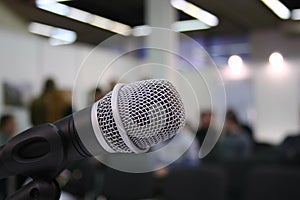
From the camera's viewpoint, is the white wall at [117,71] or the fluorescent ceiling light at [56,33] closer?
the white wall at [117,71]

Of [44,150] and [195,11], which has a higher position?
[195,11]

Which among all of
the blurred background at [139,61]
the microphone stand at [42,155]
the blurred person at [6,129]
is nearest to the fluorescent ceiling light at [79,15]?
the blurred background at [139,61]

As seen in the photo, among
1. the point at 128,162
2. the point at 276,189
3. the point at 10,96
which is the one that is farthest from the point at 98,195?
the point at 128,162

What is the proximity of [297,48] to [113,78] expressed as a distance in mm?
5321

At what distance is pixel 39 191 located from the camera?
0.47m

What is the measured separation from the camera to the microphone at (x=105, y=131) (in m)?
0.45

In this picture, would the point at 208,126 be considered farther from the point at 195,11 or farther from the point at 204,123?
the point at 195,11

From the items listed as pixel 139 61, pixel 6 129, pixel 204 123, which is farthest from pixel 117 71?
pixel 6 129

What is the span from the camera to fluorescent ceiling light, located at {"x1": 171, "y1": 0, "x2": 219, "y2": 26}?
1.03m

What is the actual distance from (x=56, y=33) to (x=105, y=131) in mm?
787

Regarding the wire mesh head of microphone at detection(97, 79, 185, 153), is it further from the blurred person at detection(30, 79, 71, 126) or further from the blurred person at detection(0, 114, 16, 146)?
the blurred person at detection(0, 114, 16, 146)

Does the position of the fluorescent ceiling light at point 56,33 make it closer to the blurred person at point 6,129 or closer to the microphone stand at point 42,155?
the blurred person at point 6,129

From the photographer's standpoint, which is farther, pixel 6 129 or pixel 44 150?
pixel 6 129

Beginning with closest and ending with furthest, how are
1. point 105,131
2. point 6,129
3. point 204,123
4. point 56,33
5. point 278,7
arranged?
point 105,131, point 204,123, point 278,7, point 56,33, point 6,129
